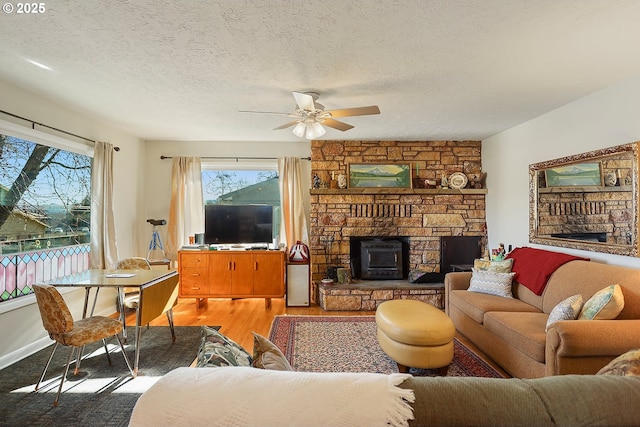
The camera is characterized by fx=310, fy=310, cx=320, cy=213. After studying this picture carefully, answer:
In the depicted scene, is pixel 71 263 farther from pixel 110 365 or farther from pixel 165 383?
pixel 165 383

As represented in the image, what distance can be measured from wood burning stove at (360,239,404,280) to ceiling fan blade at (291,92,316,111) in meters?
A: 2.62

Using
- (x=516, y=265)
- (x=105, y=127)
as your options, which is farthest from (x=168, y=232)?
A: (x=516, y=265)

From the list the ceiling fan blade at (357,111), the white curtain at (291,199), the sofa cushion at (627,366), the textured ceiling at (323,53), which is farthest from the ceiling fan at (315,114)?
the sofa cushion at (627,366)

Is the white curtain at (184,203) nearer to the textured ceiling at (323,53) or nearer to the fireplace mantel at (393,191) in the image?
the textured ceiling at (323,53)

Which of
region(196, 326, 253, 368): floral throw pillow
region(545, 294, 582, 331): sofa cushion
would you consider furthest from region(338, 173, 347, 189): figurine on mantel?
region(196, 326, 253, 368): floral throw pillow

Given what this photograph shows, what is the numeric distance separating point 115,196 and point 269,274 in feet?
7.59

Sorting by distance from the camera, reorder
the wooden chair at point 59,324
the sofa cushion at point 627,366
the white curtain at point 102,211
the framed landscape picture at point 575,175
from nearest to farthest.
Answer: the sofa cushion at point 627,366 → the wooden chair at point 59,324 → the framed landscape picture at point 575,175 → the white curtain at point 102,211

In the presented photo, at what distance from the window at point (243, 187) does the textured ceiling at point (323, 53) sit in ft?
5.18

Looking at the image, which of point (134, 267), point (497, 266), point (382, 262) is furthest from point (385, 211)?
point (134, 267)

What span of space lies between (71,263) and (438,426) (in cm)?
417

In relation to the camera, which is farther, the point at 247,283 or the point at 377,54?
the point at 247,283

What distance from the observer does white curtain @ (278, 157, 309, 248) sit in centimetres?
473

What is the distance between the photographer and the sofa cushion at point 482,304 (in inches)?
111

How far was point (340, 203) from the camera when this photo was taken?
15.4 ft
